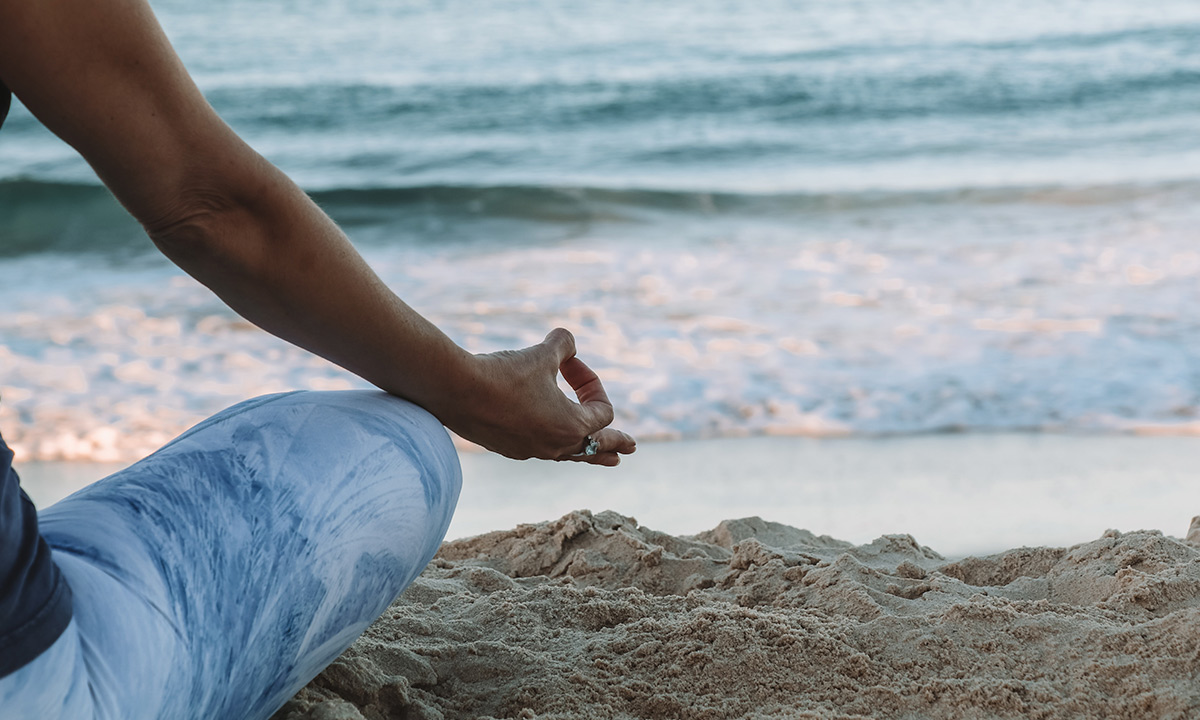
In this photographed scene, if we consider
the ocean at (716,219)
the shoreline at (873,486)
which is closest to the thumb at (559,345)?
the shoreline at (873,486)

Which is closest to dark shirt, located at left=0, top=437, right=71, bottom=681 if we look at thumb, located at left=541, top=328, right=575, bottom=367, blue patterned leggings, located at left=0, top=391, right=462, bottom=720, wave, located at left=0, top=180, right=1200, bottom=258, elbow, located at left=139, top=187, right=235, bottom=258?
blue patterned leggings, located at left=0, top=391, right=462, bottom=720

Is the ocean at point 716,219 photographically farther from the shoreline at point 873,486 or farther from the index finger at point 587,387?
the index finger at point 587,387

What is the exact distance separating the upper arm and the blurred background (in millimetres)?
1840

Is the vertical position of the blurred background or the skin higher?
the skin

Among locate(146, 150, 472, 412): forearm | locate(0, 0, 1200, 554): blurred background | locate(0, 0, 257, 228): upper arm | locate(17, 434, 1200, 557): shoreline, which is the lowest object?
locate(17, 434, 1200, 557): shoreline

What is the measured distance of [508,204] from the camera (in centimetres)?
767

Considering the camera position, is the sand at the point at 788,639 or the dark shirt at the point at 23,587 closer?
the dark shirt at the point at 23,587

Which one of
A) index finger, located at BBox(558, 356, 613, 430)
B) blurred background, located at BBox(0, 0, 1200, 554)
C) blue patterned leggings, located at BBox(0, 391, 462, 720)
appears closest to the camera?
blue patterned leggings, located at BBox(0, 391, 462, 720)

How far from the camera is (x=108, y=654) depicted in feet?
2.77

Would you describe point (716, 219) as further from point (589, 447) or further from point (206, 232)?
point (206, 232)

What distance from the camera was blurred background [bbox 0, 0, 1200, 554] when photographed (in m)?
2.94

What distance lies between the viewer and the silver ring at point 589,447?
4.71 feet

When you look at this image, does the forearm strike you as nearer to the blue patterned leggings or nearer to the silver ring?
the blue patterned leggings

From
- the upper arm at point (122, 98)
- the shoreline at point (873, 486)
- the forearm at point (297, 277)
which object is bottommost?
the shoreline at point (873, 486)
